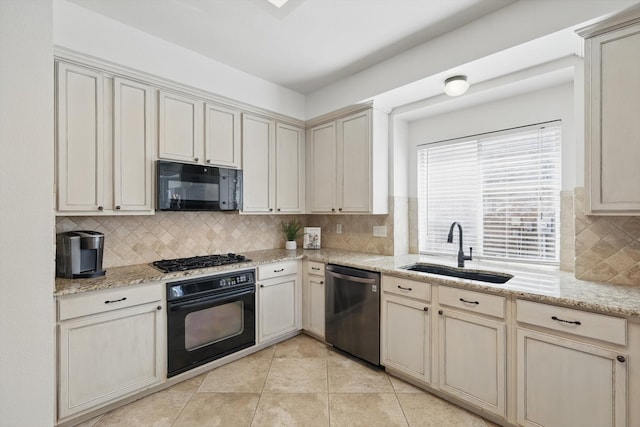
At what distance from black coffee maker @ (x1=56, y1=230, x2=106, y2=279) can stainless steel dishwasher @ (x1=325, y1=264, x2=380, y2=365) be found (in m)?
Answer: 1.89

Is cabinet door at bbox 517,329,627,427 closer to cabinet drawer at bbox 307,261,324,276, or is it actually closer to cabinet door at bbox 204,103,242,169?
cabinet drawer at bbox 307,261,324,276

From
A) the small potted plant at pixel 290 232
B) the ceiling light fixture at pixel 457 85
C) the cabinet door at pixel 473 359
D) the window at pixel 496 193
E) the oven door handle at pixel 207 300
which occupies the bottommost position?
the cabinet door at pixel 473 359

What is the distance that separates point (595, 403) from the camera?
157cm

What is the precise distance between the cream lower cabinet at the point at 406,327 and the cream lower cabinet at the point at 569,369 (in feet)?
1.98

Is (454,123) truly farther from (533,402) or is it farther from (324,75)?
(533,402)

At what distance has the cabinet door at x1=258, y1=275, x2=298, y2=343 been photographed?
289 centimetres

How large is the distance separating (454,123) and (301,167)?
1.74 m

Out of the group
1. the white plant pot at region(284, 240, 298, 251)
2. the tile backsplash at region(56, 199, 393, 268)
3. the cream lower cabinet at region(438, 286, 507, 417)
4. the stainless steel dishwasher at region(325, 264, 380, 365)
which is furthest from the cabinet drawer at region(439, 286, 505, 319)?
the white plant pot at region(284, 240, 298, 251)

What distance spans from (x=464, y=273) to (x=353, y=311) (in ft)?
3.34

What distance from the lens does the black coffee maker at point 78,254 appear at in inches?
79.6

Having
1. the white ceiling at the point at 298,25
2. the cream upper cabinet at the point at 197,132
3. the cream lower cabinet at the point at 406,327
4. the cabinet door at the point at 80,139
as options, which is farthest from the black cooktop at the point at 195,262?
the white ceiling at the point at 298,25

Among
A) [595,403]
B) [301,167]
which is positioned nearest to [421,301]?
[595,403]

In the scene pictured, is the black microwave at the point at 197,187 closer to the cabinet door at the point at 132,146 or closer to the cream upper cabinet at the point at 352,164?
the cabinet door at the point at 132,146

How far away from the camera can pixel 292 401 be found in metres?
2.16
